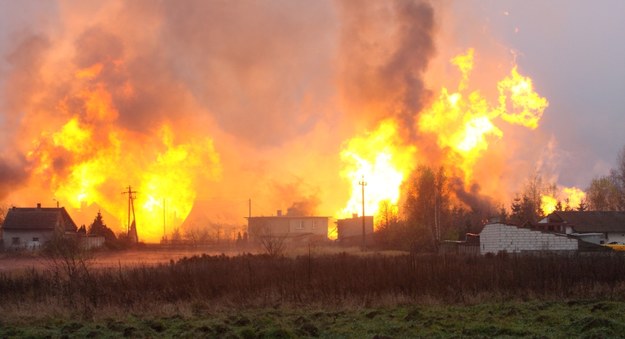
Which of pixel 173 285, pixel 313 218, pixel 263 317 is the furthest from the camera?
pixel 313 218

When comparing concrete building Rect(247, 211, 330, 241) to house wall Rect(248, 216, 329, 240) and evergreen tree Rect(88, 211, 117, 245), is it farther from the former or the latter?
evergreen tree Rect(88, 211, 117, 245)

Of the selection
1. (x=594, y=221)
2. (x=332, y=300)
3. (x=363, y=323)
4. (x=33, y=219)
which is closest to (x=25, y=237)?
(x=33, y=219)

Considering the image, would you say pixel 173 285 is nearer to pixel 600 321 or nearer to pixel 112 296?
pixel 112 296

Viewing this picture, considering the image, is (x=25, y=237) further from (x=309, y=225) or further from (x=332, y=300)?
(x=332, y=300)

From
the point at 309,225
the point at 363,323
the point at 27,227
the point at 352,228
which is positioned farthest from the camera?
the point at 309,225

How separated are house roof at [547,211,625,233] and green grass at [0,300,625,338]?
49.3m

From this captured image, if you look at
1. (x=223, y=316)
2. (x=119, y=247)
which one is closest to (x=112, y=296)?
(x=223, y=316)

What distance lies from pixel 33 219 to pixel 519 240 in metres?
58.5

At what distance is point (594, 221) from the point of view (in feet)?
215

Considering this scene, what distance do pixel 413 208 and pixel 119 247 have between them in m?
35.9

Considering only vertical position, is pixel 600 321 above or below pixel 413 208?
below

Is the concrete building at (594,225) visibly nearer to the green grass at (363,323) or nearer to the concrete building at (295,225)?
the concrete building at (295,225)

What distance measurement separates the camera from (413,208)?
234 feet

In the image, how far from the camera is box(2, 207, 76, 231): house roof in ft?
240
